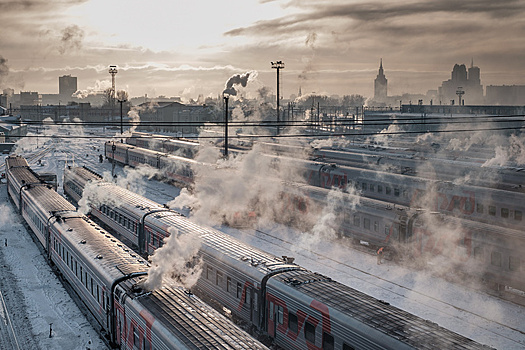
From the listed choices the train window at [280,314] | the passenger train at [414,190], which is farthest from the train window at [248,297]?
the passenger train at [414,190]

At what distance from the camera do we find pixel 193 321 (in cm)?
977

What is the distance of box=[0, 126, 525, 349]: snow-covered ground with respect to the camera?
14.3 metres

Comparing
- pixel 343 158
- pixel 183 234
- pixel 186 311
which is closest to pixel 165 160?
pixel 343 158

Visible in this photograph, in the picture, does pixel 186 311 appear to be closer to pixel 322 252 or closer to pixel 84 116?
pixel 322 252

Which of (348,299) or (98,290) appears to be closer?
(348,299)

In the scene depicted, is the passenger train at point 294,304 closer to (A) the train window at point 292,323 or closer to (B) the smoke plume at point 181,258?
(A) the train window at point 292,323

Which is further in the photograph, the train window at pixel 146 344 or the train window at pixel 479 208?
the train window at pixel 479 208

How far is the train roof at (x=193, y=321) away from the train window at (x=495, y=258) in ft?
35.0

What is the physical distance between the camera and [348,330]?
984 cm

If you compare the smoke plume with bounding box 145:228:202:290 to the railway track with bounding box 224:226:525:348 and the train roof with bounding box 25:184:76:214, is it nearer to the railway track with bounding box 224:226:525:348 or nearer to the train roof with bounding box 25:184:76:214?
the railway track with bounding box 224:226:525:348

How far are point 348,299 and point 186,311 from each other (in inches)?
149

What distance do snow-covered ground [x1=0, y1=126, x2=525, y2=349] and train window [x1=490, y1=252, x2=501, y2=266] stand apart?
4.77 feet

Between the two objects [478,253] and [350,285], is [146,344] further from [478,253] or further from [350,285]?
[478,253]

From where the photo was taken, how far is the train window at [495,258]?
52.2 ft
